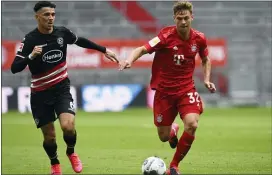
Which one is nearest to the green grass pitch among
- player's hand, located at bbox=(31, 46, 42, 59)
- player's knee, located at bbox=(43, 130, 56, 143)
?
player's knee, located at bbox=(43, 130, 56, 143)

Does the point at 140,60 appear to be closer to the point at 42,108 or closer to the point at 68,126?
the point at 42,108

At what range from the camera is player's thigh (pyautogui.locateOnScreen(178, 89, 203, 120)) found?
31.8 feet

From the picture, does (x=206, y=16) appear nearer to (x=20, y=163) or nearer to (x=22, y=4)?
(x=22, y=4)

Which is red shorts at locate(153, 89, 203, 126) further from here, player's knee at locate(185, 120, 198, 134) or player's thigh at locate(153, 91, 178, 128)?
player's knee at locate(185, 120, 198, 134)

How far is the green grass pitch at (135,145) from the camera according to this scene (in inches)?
435

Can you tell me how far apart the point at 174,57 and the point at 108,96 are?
1429 cm

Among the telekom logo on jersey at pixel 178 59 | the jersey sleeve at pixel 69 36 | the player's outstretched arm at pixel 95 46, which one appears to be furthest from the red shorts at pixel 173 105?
the jersey sleeve at pixel 69 36

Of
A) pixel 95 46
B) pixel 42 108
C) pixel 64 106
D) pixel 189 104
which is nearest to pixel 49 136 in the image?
pixel 42 108

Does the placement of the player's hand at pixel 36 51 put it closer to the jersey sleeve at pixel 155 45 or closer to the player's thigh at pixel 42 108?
the player's thigh at pixel 42 108

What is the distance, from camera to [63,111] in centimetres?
980

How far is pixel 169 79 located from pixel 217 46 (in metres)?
15.8

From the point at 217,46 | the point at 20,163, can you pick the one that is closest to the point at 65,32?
the point at 20,163

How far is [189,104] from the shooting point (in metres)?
9.77

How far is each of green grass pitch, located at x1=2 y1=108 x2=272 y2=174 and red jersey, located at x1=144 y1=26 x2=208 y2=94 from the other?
4.69 ft
